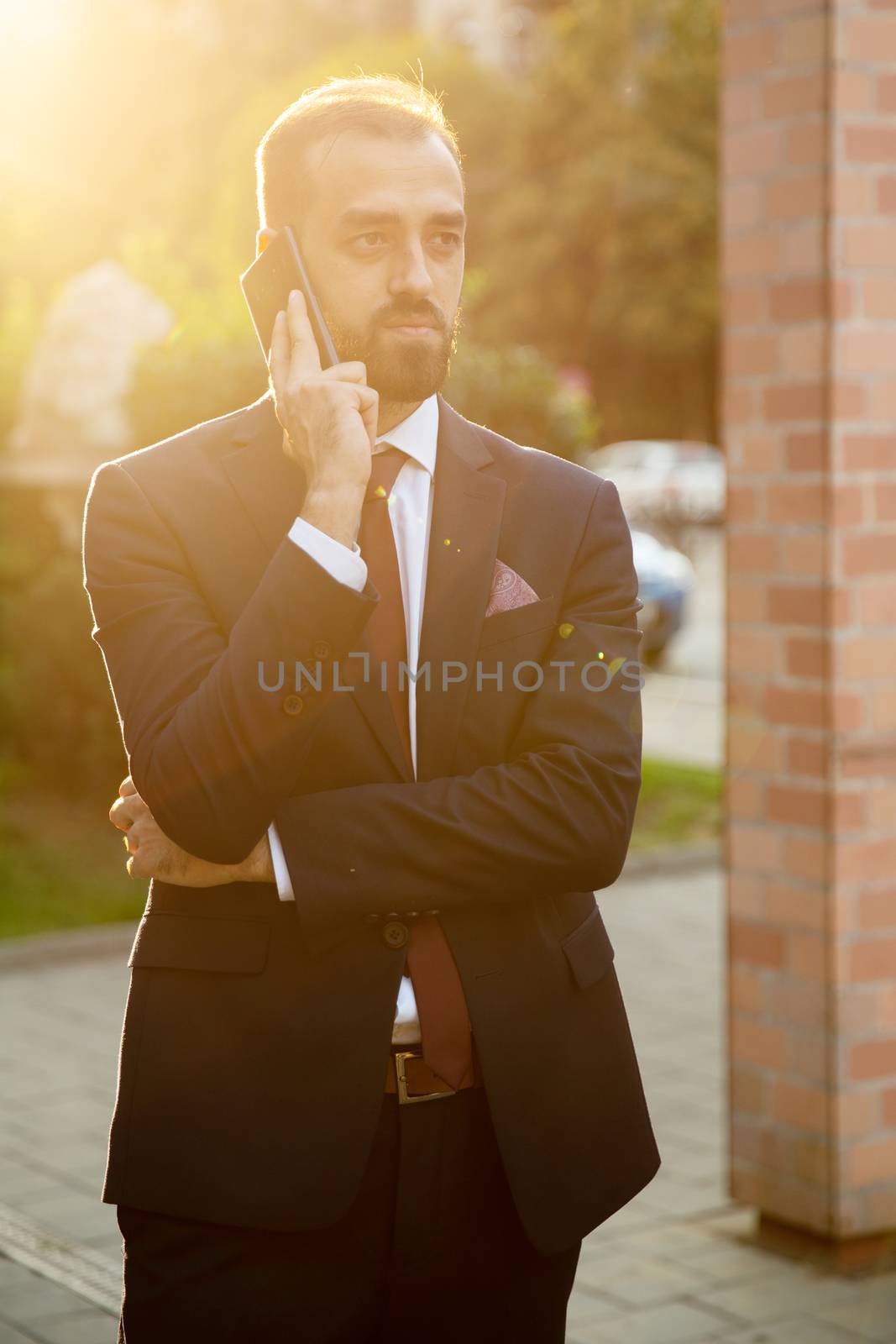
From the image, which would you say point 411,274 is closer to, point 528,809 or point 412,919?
point 528,809

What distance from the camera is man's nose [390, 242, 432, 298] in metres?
2.19

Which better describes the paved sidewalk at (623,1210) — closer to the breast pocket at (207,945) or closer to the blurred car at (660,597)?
the breast pocket at (207,945)

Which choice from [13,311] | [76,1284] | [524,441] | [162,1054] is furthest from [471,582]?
[13,311]

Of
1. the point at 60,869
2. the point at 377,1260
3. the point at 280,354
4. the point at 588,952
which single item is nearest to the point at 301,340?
the point at 280,354

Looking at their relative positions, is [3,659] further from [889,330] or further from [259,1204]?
[259,1204]

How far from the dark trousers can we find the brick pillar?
7.64 ft

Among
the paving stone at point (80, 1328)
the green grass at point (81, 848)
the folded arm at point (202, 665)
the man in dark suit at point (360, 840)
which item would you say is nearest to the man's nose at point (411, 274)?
the man in dark suit at point (360, 840)

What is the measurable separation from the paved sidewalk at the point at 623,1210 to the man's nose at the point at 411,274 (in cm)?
278

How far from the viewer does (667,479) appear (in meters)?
35.8

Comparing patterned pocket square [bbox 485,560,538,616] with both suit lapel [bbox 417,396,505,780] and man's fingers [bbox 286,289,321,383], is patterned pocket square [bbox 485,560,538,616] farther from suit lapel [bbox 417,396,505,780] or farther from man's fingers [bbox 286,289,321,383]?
man's fingers [bbox 286,289,321,383]

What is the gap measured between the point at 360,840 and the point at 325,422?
1.70 ft

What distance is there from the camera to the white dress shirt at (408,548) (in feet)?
6.99

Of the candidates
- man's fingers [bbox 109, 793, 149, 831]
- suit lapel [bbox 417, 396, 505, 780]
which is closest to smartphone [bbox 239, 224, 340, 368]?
suit lapel [bbox 417, 396, 505, 780]

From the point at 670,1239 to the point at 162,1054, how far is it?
2.89m
